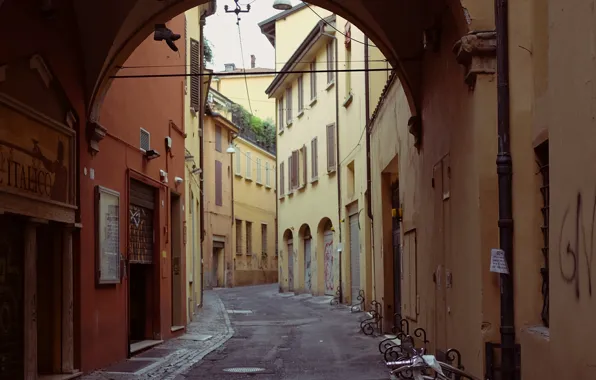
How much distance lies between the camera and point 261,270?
49.2 metres

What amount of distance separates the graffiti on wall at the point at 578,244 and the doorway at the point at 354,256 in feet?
61.9

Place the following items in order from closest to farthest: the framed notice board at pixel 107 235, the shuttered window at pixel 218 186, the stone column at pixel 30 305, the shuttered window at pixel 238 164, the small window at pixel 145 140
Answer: the stone column at pixel 30 305 < the framed notice board at pixel 107 235 < the small window at pixel 145 140 < the shuttered window at pixel 218 186 < the shuttered window at pixel 238 164

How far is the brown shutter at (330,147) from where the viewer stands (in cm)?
2876

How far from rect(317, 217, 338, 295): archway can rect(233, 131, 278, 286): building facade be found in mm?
12600

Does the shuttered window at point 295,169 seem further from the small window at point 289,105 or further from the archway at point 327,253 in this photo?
the archway at point 327,253

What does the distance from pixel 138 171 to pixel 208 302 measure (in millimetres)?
15615

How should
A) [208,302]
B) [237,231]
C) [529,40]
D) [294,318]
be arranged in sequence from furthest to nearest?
[237,231]
[208,302]
[294,318]
[529,40]

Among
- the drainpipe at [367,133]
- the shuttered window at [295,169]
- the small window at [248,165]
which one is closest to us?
the drainpipe at [367,133]

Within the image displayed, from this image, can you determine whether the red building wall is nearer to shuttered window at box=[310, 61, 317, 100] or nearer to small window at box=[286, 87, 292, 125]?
shuttered window at box=[310, 61, 317, 100]

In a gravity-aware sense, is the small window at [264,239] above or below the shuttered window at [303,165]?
below

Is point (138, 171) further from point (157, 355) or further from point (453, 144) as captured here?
point (453, 144)

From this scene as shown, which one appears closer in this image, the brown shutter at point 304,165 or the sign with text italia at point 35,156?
the sign with text italia at point 35,156

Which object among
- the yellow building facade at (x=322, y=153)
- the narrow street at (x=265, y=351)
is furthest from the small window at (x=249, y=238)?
the narrow street at (x=265, y=351)

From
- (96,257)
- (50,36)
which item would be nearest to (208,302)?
(96,257)
